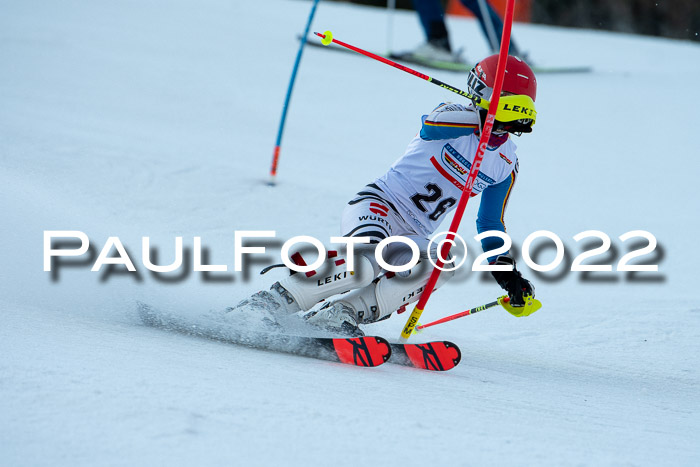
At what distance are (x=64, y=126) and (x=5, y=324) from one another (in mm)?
3944

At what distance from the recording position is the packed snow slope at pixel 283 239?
1908 mm

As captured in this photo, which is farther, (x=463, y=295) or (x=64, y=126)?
(x=64, y=126)

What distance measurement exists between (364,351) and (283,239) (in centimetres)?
226

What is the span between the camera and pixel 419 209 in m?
3.31

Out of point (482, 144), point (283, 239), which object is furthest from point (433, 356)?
point (283, 239)

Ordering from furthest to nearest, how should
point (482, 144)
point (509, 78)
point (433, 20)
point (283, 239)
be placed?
point (433, 20) < point (283, 239) < point (509, 78) < point (482, 144)

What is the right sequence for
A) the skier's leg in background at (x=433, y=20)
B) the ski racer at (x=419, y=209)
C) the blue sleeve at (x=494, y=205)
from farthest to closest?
the skier's leg in background at (x=433, y=20) → the blue sleeve at (x=494, y=205) → the ski racer at (x=419, y=209)

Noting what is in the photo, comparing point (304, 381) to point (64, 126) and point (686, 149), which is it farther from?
point (686, 149)

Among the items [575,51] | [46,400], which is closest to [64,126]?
[46,400]

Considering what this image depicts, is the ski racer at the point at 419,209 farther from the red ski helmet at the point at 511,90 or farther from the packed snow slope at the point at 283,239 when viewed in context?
the packed snow slope at the point at 283,239

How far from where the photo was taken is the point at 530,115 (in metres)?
2.93

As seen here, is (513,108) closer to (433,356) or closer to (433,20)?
(433,356)

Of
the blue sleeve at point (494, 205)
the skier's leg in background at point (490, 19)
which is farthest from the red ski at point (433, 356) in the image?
the skier's leg in background at point (490, 19)

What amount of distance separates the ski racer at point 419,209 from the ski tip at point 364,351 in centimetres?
29
